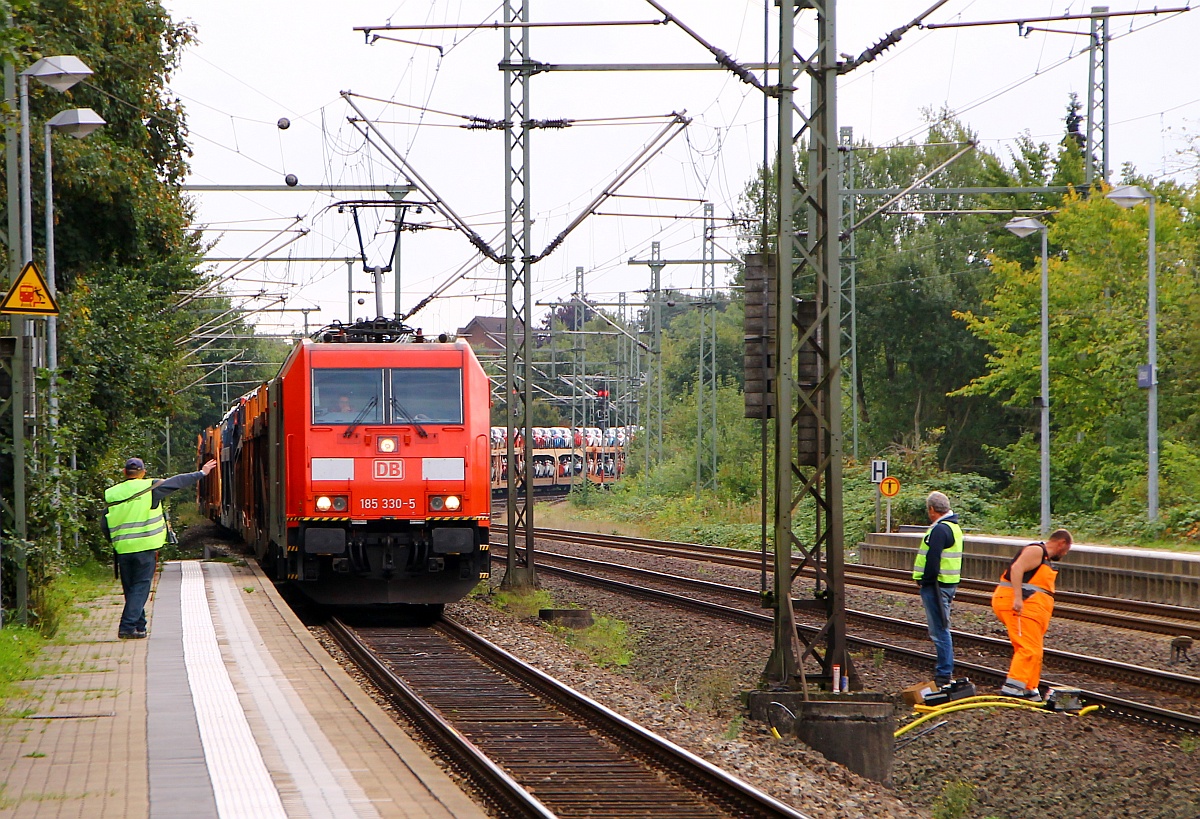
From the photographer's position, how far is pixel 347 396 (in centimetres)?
1723

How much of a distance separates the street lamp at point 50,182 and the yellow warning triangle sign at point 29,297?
41 cm

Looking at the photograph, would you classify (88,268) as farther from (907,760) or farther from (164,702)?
(907,760)

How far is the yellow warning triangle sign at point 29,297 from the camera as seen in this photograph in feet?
42.4

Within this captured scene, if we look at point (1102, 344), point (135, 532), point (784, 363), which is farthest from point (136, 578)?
point (1102, 344)

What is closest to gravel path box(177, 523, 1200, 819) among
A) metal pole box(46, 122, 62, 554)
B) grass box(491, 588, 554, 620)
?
Answer: grass box(491, 588, 554, 620)

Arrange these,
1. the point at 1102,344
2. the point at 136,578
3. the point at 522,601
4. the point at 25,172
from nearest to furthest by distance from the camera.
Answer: the point at 136,578
the point at 25,172
the point at 522,601
the point at 1102,344

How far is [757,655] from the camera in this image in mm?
15680

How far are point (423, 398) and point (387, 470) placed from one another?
1.01 m

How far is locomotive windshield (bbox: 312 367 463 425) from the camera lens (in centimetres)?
1717

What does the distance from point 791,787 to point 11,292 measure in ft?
27.7

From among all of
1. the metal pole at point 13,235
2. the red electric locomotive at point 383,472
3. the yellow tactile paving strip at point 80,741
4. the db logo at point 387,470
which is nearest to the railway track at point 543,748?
the yellow tactile paving strip at point 80,741

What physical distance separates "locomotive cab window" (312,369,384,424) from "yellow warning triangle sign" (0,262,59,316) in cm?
442

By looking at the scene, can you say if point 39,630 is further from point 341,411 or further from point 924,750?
point 924,750

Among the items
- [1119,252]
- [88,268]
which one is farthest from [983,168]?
[88,268]
